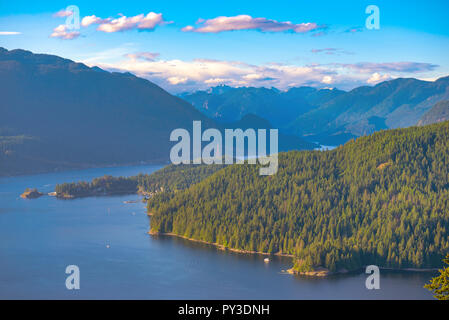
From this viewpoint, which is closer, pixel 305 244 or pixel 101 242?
pixel 305 244

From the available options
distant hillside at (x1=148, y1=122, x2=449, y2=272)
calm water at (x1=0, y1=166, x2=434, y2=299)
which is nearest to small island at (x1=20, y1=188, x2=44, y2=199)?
calm water at (x1=0, y1=166, x2=434, y2=299)

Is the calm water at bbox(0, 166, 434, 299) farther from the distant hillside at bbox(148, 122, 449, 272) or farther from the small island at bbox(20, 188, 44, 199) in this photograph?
the small island at bbox(20, 188, 44, 199)

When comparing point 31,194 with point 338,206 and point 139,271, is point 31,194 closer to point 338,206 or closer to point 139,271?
point 139,271

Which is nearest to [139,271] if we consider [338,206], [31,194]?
[338,206]
